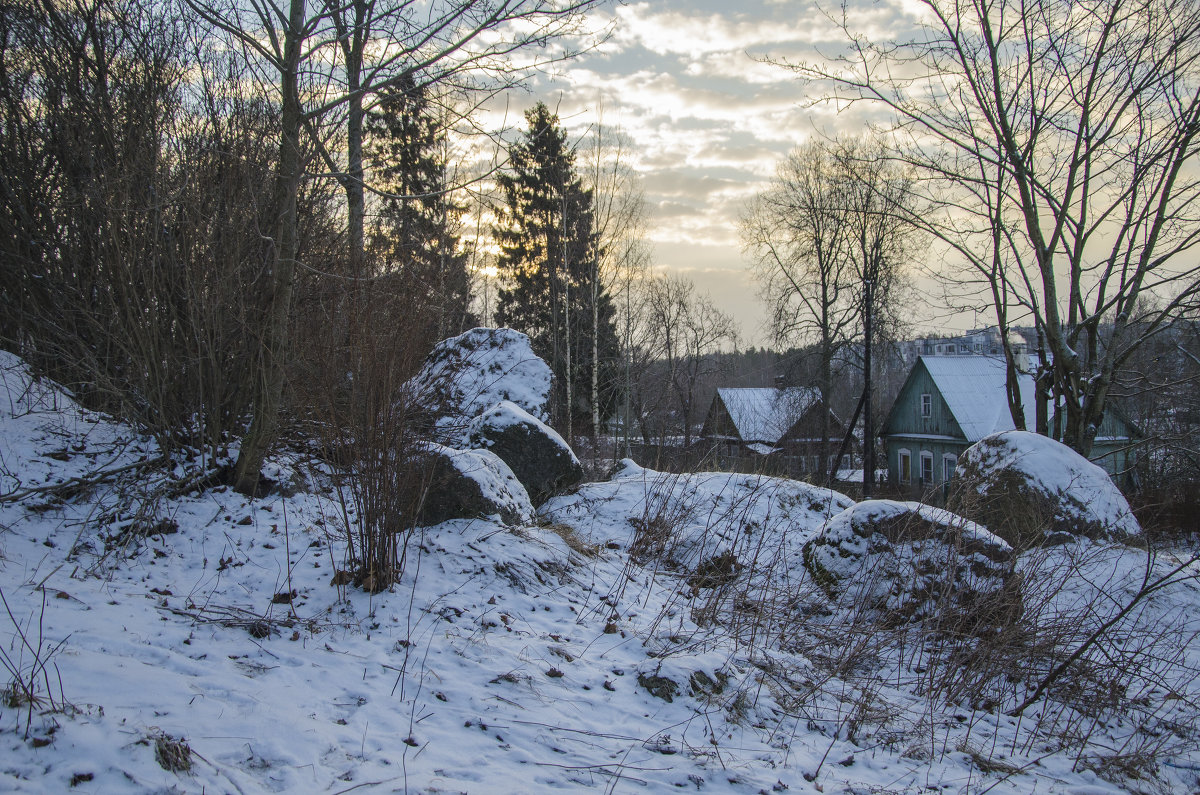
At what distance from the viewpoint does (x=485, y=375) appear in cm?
864

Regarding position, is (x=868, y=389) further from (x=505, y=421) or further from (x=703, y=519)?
(x=505, y=421)

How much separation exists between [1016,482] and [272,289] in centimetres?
739

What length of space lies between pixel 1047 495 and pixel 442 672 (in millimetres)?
6463

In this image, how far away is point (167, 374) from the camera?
4.50 meters

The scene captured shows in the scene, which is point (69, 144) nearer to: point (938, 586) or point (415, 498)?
point (415, 498)

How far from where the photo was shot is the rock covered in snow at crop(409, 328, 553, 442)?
8.02 metres

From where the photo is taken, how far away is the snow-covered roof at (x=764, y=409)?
2395 cm

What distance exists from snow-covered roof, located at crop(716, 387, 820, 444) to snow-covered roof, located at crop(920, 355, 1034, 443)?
445 centimetres

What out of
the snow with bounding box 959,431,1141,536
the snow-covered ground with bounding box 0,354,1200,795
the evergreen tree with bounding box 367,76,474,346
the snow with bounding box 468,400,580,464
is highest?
the evergreen tree with bounding box 367,76,474,346

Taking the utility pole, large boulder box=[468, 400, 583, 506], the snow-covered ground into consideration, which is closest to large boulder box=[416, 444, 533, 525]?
the snow-covered ground

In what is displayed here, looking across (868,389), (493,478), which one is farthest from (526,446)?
(868,389)

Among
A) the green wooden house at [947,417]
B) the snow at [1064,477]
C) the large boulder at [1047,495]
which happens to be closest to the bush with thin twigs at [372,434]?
the large boulder at [1047,495]

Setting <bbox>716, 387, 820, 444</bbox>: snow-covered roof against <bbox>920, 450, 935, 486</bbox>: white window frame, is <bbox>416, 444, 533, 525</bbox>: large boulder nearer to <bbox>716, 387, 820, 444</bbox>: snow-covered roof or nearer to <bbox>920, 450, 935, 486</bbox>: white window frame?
<bbox>716, 387, 820, 444</bbox>: snow-covered roof

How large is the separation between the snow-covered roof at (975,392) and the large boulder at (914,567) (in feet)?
59.4
